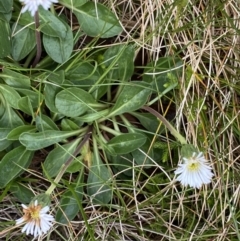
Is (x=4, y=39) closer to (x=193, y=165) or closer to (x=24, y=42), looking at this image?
(x=24, y=42)

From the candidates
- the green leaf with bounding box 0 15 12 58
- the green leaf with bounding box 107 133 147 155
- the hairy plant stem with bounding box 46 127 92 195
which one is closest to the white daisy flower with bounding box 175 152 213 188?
the green leaf with bounding box 107 133 147 155

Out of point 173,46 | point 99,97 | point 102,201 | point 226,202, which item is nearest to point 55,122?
point 99,97

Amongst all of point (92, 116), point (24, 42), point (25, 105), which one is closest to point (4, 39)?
point (24, 42)

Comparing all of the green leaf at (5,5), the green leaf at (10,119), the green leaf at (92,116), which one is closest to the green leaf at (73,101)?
the green leaf at (92,116)

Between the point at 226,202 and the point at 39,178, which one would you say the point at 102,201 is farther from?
the point at 226,202

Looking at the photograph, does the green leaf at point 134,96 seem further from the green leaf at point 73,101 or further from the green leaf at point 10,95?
the green leaf at point 10,95

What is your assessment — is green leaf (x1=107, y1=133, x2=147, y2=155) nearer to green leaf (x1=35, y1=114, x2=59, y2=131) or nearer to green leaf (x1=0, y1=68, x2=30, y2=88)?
green leaf (x1=35, y1=114, x2=59, y2=131)
